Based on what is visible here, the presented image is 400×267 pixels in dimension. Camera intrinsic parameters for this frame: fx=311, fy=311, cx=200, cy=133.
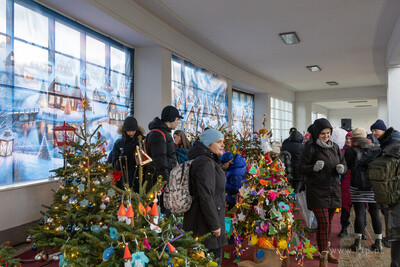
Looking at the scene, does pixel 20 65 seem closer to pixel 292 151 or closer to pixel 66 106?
pixel 66 106

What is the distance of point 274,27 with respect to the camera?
692cm

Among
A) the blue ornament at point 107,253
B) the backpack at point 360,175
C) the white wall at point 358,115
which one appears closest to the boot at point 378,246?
the backpack at point 360,175

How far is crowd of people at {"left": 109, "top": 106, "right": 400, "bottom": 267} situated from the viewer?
2.45m

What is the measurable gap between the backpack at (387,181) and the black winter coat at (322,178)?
0.47m

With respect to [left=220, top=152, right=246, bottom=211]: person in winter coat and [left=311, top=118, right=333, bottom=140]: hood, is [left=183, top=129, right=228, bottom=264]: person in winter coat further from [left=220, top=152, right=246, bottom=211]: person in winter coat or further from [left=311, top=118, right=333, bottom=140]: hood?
[left=220, top=152, right=246, bottom=211]: person in winter coat

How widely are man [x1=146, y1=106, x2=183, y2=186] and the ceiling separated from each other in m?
2.21

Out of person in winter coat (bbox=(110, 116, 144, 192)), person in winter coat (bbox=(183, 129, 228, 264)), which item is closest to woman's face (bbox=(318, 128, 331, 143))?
person in winter coat (bbox=(183, 129, 228, 264))

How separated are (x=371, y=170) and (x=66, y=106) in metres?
4.27

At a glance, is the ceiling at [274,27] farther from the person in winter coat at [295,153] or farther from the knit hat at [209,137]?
Result: the knit hat at [209,137]

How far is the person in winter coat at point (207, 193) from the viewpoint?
2385 mm

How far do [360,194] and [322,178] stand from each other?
1082 millimetres

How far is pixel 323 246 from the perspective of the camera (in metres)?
3.35

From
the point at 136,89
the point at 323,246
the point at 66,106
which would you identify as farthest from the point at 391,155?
the point at 136,89

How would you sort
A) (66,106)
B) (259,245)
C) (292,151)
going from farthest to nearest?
(292,151)
(66,106)
(259,245)
